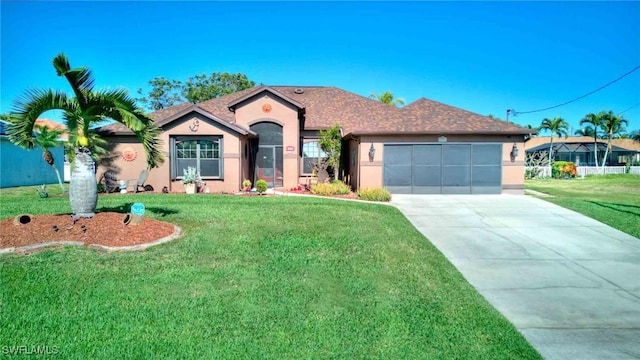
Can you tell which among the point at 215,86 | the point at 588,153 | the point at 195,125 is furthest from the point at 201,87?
the point at 588,153

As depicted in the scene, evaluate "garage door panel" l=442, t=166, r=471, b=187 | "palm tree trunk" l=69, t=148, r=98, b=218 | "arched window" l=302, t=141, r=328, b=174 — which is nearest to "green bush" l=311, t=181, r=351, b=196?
"arched window" l=302, t=141, r=328, b=174

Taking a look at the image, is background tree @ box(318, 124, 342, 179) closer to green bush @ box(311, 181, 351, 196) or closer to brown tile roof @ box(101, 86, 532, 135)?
brown tile roof @ box(101, 86, 532, 135)

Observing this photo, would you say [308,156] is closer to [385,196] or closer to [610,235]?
[385,196]

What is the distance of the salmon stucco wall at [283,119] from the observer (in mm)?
18094

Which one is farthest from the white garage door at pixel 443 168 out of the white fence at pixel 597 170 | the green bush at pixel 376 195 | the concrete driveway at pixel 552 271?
the white fence at pixel 597 170

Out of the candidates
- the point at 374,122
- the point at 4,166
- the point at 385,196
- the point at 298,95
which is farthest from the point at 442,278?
the point at 4,166

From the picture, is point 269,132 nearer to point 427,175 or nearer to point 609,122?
point 427,175

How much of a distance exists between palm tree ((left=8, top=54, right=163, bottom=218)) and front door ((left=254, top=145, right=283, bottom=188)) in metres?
10.6

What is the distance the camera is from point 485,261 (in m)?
6.98

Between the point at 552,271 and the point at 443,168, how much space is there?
1044cm

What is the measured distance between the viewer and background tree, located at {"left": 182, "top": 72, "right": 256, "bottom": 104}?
37.8 meters

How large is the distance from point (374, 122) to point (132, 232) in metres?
13.4

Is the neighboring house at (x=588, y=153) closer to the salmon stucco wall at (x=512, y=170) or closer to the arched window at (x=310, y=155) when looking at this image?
the salmon stucco wall at (x=512, y=170)

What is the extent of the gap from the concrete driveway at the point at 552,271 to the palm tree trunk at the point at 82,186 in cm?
728
